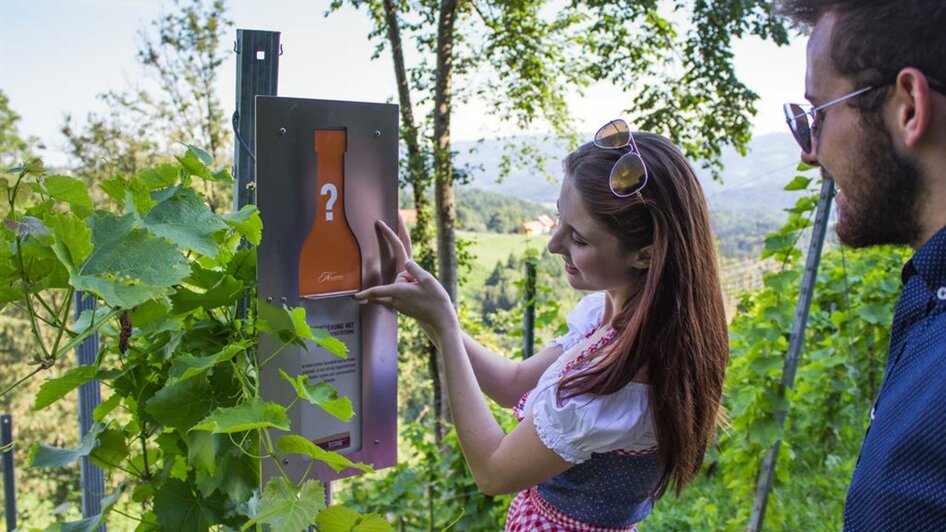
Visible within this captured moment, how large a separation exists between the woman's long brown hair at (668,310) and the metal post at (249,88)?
635mm

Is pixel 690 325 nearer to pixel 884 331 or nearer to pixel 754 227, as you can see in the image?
pixel 884 331

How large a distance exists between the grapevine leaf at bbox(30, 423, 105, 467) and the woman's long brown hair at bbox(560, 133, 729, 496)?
0.79 m

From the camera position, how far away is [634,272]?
1.52m

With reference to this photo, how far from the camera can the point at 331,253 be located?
1.22 meters

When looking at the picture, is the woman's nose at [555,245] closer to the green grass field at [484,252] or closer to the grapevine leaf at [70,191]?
the grapevine leaf at [70,191]

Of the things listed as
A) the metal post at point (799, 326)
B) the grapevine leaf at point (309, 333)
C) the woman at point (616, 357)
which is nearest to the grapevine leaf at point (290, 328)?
the grapevine leaf at point (309, 333)

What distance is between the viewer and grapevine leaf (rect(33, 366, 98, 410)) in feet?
3.45

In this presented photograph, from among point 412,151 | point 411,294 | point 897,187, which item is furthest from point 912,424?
point 412,151

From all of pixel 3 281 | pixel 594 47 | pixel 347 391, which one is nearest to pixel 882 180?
pixel 347 391

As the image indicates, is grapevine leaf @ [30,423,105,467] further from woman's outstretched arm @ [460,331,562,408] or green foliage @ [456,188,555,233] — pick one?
green foliage @ [456,188,555,233]

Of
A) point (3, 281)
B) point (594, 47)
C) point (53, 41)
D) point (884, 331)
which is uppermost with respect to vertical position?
point (53, 41)

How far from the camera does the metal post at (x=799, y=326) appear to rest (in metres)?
2.56

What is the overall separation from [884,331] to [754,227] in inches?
41.2

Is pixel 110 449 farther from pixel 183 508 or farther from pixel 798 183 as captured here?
pixel 798 183
